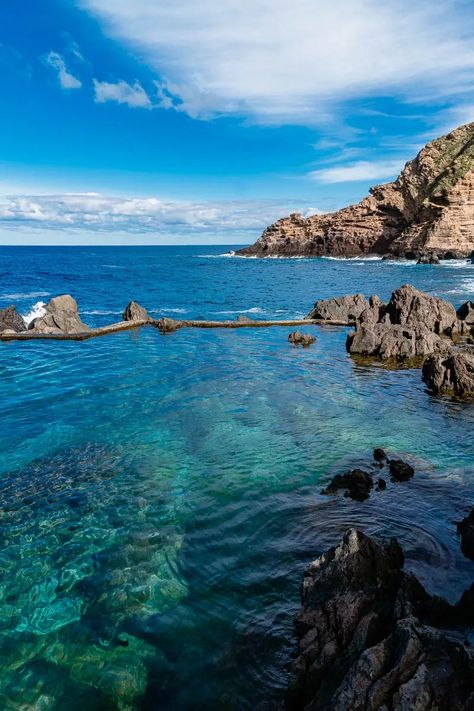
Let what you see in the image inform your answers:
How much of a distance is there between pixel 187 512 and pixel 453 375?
598 inches

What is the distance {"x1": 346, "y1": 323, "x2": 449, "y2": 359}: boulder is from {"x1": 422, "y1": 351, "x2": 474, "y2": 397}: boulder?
5.79 metres

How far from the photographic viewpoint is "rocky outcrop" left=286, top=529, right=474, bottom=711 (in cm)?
516

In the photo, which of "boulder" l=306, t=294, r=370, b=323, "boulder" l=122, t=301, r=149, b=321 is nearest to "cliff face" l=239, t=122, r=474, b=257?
"boulder" l=306, t=294, r=370, b=323

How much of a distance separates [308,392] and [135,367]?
A: 1016 cm

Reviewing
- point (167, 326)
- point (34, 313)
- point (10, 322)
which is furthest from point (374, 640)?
point (34, 313)

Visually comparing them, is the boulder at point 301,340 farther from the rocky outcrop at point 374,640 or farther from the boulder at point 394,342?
the rocky outcrop at point 374,640

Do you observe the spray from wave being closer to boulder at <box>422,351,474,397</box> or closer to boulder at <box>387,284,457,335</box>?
boulder at <box>387,284,457,335</box>

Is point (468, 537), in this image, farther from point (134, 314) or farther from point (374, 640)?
point (134, 314)

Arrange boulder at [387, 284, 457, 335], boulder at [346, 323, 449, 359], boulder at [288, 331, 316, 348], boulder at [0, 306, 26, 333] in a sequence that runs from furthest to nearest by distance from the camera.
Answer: boulder at [0, 306, 26, 333] → boulder at [387, 284, 457, 335] → boulder at [288, 331, 316, 348] → boulder at [346, 323, 449, 359]

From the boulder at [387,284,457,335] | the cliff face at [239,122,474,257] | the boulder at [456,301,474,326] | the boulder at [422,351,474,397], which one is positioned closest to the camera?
the boulder at [422,351,474,397]

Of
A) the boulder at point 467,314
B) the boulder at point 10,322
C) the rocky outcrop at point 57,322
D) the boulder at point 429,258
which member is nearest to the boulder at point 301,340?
the boulder at point 467,314

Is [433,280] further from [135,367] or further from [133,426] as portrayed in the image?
[133,426]

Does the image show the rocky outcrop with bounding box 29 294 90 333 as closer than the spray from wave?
Yes

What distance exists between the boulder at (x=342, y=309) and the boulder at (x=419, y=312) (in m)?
5.83
